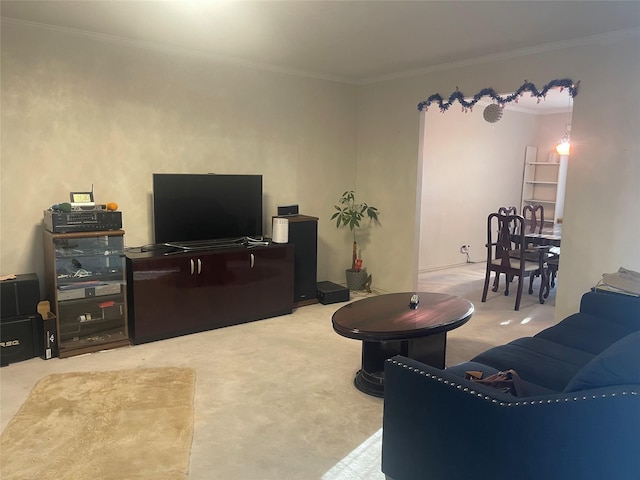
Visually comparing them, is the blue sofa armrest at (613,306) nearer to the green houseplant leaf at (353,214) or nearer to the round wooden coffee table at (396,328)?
the round wooden coffee table at (396,328)

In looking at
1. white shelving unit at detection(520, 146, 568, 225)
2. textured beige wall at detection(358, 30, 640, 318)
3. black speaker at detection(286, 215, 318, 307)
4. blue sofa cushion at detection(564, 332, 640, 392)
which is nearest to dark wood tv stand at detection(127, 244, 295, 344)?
black speaker at detection(286, 215, 318, 307)

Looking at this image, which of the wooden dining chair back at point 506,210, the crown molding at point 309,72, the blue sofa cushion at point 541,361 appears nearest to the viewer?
the blue sofa cushion at point 541,361

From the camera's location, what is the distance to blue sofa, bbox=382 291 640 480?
1.50 m

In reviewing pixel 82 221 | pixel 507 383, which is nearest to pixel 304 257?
pixel 82 221

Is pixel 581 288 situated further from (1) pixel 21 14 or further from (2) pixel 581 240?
(1) pixel 21 14

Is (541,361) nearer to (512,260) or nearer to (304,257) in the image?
(304,257)

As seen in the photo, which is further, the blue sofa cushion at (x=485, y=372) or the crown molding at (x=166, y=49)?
the crown molding at (x=166, y=49)

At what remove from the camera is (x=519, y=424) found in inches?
64.3

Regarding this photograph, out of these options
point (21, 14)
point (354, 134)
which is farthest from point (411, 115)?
point (21, 14)

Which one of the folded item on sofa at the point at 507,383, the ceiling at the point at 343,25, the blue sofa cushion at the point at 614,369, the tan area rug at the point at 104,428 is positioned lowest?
the tan area rug at the point at 104,428

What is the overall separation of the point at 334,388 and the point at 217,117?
2.92m

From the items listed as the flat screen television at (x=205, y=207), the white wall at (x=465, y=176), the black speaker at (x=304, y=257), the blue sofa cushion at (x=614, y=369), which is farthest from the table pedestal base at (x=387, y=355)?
the white wall at (x=465, y=176)

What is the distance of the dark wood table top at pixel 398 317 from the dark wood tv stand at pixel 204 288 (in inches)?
55.4

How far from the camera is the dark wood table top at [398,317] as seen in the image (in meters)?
2.86
